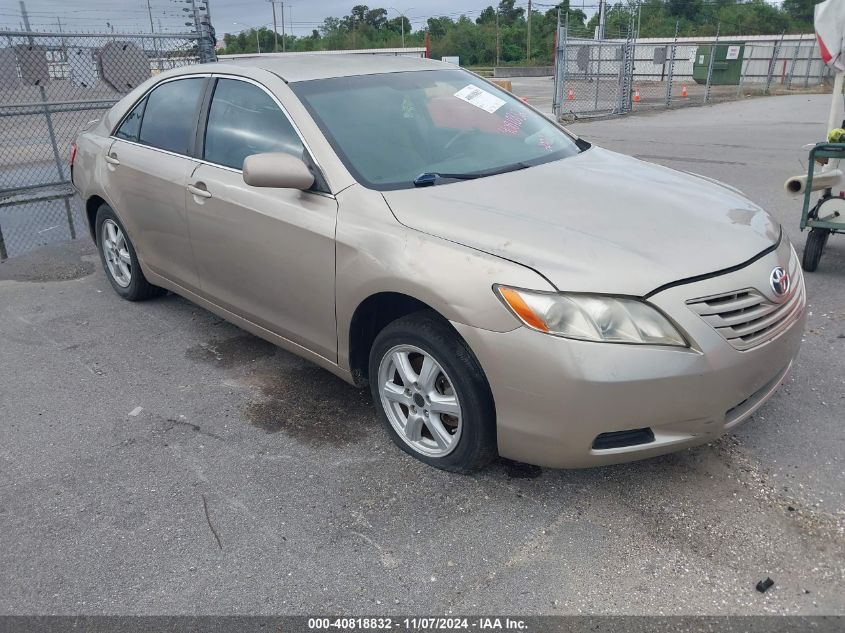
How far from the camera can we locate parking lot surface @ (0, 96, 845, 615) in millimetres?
2523

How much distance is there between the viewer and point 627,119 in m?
18.4

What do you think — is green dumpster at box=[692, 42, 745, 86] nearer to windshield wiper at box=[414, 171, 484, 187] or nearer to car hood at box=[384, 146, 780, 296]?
car hood at box=[384, 146, 780, 296]

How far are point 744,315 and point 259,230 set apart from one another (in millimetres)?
2276

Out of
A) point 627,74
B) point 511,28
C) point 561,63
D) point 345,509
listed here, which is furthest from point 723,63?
point 511,28

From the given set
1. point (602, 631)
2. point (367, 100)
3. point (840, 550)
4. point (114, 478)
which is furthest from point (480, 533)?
point (367, 100)

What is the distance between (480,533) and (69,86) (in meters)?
8.33

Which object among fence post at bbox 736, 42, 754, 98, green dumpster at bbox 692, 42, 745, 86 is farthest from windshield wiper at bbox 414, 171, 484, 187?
green dumpster at bbox 692, 42, 745, 86

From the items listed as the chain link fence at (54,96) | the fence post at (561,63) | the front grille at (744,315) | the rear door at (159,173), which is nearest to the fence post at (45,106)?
the chain link fence at (54,96)

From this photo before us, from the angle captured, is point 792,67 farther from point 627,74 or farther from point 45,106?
point 45,106

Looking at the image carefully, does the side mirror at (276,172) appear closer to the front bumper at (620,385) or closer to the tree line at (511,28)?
the front bumper at (620,385)

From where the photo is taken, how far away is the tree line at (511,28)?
57.7m

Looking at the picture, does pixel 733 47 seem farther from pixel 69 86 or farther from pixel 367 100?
pixel 367 100

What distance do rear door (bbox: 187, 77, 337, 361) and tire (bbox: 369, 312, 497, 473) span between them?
0.38m

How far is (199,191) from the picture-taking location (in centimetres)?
407
